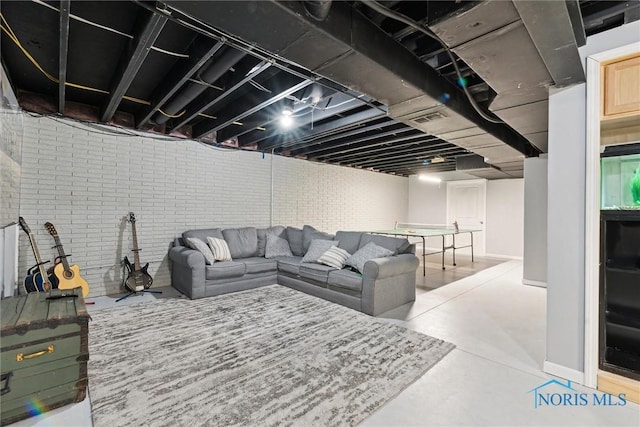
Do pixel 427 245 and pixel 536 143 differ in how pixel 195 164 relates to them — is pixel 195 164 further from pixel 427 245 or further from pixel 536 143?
pixel 427 245

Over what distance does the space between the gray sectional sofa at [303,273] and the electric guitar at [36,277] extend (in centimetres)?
142

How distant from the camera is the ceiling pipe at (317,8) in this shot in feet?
4.68

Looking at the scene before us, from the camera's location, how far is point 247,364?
7.53 ft

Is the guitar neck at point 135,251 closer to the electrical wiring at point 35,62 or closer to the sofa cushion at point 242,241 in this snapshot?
the sofa cushion at point 242,241

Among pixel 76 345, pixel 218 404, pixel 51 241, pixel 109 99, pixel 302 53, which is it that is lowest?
pixel 218 404

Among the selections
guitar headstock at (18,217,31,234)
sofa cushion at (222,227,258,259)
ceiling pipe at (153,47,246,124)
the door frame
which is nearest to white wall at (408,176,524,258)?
sofa cushion at (222,227,258,259)

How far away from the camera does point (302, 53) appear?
5.89 feet

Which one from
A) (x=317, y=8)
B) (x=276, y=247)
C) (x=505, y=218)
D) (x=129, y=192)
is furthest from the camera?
(x=505, y=218)

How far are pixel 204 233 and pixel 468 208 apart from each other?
24.9 feet

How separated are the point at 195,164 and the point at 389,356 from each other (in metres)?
4.31

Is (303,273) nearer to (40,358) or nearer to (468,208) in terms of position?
(40,358)

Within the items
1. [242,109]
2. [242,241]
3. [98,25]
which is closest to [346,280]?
[242,241]

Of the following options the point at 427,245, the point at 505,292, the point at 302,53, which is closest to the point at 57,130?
the point at 302,53

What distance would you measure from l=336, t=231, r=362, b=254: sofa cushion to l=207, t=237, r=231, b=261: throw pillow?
6.03 ft
